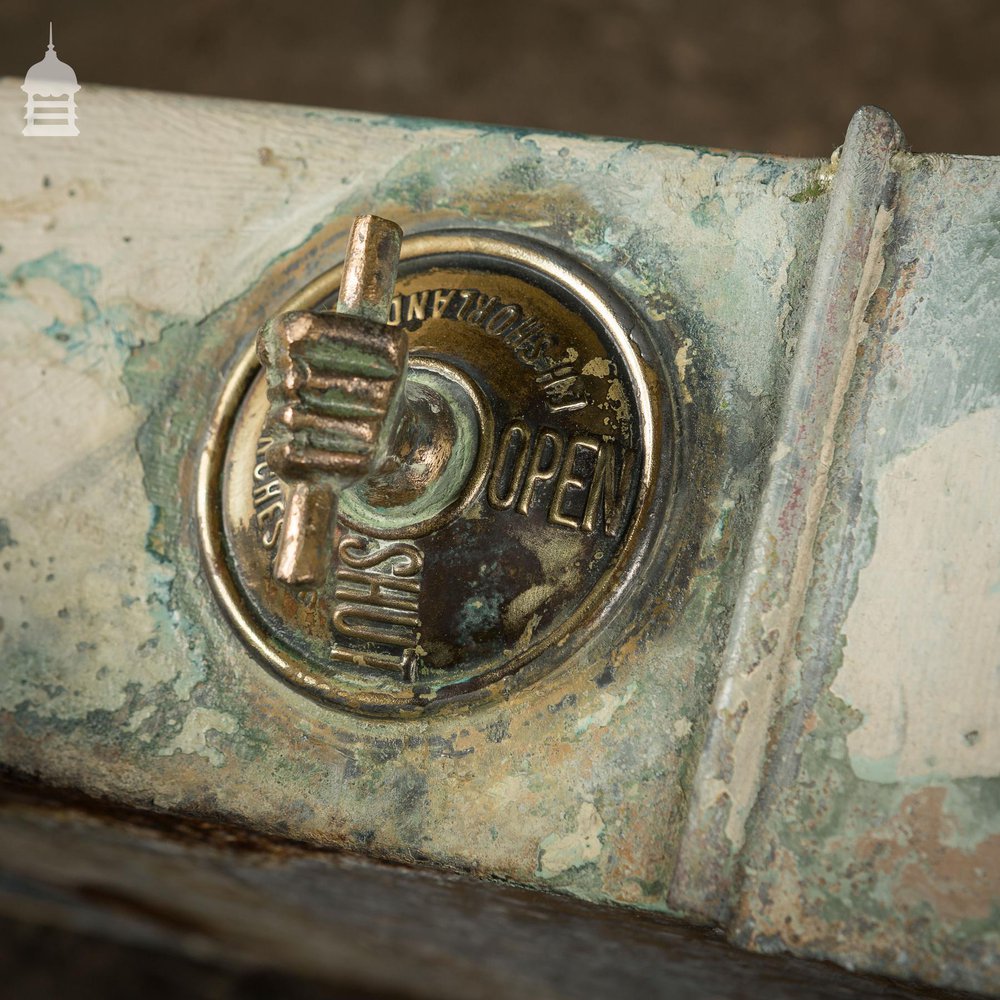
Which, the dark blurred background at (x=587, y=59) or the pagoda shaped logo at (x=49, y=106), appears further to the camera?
the dark blurred background at (x=587, y=59)

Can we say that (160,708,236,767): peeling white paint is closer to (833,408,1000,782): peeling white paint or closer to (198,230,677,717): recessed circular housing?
(198,230,677,717): recessed circular housing

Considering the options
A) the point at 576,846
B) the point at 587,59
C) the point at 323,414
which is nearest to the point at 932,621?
the point at 576,846

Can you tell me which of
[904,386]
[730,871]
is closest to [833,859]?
[730,871]

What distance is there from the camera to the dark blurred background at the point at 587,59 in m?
2.07

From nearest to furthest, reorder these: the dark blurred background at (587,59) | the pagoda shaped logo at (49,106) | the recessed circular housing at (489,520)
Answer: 1. the recessed circular housing at (489,520)
2. the pagoda shaped logo at (49,106)
3. the dark blurred background at (587,59)

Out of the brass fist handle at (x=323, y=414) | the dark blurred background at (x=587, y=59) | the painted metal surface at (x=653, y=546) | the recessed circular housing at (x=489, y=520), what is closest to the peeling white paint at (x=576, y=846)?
the painted metal surface at (x=653, y=546)

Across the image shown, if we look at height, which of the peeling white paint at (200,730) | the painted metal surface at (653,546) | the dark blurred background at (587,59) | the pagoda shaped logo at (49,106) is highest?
the dark blurred background at (587,59)

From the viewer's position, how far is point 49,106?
41.8 inches

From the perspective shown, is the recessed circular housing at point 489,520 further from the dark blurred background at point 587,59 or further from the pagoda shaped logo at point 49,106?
the dark blurred background at point 587,59

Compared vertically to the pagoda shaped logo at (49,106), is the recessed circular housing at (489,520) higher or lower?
lower

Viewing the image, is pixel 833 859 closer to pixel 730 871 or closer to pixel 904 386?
pixel 730 871

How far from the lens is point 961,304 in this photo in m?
0.80

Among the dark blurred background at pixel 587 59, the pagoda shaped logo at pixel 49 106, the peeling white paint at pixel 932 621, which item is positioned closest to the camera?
the peeling white paint at pixel 932 621

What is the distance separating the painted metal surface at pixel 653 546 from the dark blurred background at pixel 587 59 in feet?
4.11
